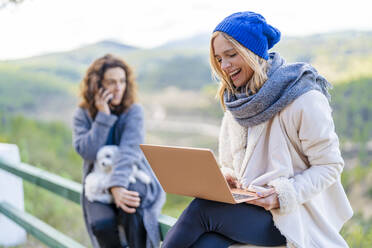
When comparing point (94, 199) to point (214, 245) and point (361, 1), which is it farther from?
point (361, 1)

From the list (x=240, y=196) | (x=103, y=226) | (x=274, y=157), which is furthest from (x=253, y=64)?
(x=103, y=226)

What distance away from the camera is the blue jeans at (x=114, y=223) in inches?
82.0

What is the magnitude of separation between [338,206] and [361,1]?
232 centimetres

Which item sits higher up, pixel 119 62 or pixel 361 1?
pixel 361 1

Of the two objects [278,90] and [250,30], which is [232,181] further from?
[250,30]

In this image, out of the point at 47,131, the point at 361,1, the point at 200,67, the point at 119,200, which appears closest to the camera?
the point at 119,200

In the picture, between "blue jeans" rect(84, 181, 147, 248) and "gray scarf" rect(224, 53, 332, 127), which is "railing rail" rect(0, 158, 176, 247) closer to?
"blue jeans" rect(84, 181, 147, 248)

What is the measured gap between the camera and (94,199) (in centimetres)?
222

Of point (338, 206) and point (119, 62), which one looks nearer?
point (338, 206)

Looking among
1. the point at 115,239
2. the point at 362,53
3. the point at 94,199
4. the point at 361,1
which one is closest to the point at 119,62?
the point at 94,199

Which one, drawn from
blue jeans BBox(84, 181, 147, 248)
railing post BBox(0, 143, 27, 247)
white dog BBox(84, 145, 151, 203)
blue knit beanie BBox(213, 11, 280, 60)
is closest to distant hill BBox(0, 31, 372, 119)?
railing post BBox(0, 143, 27, 247)

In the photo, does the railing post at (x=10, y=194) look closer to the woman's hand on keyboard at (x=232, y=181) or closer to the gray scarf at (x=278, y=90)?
the woman's hand on keyboard at (x=232, y=181)

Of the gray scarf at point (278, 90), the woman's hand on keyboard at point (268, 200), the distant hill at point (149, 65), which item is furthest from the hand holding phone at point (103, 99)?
the distant hill at point (149, 65)

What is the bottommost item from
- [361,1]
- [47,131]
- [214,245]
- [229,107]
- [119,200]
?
[47,131]
